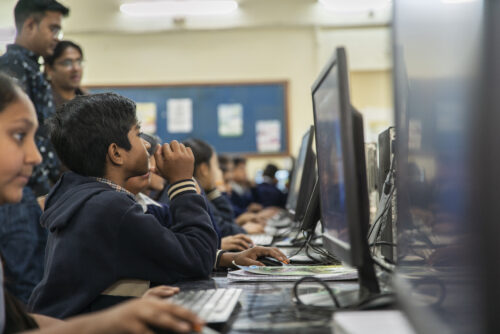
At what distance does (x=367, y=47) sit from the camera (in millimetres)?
6699

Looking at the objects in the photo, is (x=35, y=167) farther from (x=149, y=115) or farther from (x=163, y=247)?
(x=149, y=115)

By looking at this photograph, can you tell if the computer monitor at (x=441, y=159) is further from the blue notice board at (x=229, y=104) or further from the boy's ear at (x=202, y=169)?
the blue notice board at (x=229, y=104)

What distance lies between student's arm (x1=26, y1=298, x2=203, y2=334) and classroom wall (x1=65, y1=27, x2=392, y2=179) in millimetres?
5818

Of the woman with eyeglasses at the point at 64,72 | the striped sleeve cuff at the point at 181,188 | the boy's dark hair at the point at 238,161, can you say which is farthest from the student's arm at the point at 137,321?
the boy's dark hair at the point at 238,161

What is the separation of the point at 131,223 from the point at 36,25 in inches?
65.1

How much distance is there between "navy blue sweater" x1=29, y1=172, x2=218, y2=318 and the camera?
122 centimetres

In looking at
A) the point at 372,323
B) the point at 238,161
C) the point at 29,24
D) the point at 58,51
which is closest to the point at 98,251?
the point at 372,323

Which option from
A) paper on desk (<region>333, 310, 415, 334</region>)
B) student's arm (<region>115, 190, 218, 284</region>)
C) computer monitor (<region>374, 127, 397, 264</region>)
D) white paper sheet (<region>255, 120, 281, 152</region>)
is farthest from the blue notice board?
paper on desk (<region>333, 310, 415, 334</region>)

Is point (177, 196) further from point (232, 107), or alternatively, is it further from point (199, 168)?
point (232, 107)

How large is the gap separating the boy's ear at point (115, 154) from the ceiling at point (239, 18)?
497 centimetres

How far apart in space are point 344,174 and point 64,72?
2.53m

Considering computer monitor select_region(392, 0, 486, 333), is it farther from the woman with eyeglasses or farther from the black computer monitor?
the woman with eyeglasses

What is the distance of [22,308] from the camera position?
101 centimetres

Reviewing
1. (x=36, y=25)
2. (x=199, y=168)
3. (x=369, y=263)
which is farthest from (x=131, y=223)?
(x=199, y=168)
